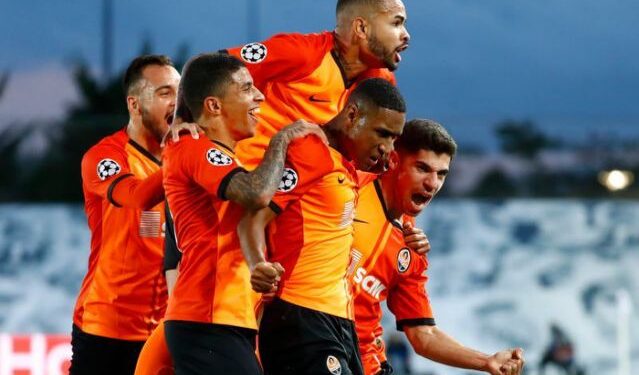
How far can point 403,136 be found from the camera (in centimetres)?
564

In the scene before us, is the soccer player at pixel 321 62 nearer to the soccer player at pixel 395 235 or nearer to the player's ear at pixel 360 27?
the player's ear at pixel 360 27

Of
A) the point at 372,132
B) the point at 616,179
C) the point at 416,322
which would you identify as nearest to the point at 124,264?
the point at 416,322

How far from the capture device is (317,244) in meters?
4.75

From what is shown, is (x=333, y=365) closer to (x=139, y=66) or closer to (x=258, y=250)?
(x=258, y=250)

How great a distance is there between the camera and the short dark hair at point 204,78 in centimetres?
470

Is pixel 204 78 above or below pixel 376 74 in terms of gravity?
below

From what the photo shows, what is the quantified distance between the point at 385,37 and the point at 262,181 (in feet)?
5.48

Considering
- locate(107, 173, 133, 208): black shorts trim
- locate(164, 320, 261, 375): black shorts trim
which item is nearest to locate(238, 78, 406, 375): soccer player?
locate(164, 320, 261, 375): black shorts trim

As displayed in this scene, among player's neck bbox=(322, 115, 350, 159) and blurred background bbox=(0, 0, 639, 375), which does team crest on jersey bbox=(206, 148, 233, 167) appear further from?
blurred background bbox=(0, 0, 639, 375)

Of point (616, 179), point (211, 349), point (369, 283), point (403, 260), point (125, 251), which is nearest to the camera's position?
point (211, 349)

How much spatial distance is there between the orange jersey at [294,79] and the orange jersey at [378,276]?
0.60 meters

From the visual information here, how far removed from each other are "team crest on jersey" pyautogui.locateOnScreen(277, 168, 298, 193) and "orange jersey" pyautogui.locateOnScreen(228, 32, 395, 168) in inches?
45.1

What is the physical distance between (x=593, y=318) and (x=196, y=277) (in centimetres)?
1309

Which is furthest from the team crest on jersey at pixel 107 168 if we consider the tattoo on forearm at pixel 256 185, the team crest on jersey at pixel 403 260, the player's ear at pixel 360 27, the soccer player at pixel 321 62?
the tattoo on forearm at pixel 256 185
